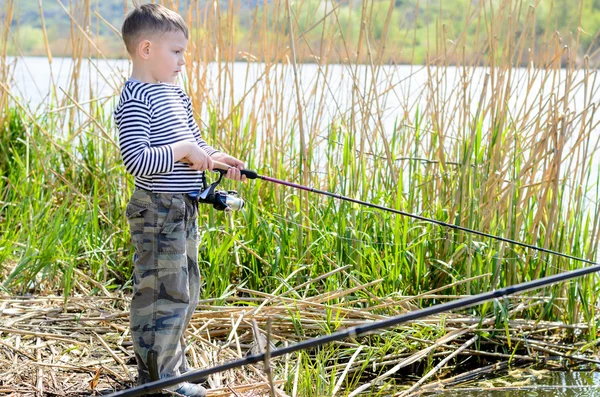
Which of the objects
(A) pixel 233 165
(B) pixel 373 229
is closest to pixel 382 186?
(B) pixel 373 229

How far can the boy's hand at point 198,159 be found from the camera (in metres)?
1.94

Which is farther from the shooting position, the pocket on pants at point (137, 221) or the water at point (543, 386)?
the water at point (543, 386)

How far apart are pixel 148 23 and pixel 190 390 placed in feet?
2.97

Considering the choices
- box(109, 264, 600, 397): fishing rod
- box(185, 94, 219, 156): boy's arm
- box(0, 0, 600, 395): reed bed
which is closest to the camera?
box(109, 264, 600, 397): fishing rod

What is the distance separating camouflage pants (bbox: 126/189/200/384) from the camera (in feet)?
6.54

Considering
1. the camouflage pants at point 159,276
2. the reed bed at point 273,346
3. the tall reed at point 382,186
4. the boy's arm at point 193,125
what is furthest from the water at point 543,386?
the boy's arm at point 193,125

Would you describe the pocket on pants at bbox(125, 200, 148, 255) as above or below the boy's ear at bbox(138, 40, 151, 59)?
below

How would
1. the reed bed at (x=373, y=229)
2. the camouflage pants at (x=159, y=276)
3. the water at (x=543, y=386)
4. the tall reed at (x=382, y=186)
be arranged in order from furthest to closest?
the tall reed at (x=382, y=186)
the reed bed at (x=373, y=229)
the water at (x=543, y=386)
the camouflage pants at (x=159, y=276)

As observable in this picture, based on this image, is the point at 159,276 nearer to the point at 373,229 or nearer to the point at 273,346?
the point at 273,346

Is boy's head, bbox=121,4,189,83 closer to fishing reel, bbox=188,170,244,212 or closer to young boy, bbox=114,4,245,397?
young boy, bbox=114,4,245,397

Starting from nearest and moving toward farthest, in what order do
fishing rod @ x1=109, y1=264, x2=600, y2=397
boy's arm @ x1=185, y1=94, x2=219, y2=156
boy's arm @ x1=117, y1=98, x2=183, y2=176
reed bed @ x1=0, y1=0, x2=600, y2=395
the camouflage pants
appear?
fishing rod @ x1=109, y1=264, x2=600, y2=397
boy's arm @ x1=117, y1=98, x2=183, y2=176
the camouflage pants
boy's arm @ x1=185, y1=94, x2=219, y2=156
reed bed @ x1=0, y1=0, x2=600, y2=395

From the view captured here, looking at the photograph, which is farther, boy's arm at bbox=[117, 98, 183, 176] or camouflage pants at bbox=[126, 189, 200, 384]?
camouflage pants at bbox=[126, 189, 200, 384]

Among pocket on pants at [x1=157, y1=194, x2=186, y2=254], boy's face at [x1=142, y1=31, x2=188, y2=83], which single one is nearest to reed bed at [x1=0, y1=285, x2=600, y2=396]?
pocket on pants at [x1=157, y1=194, x2=186, y2=254]

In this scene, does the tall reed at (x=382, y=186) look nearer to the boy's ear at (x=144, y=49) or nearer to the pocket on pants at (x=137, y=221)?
the pocket on pants at (x=137, y=221)
